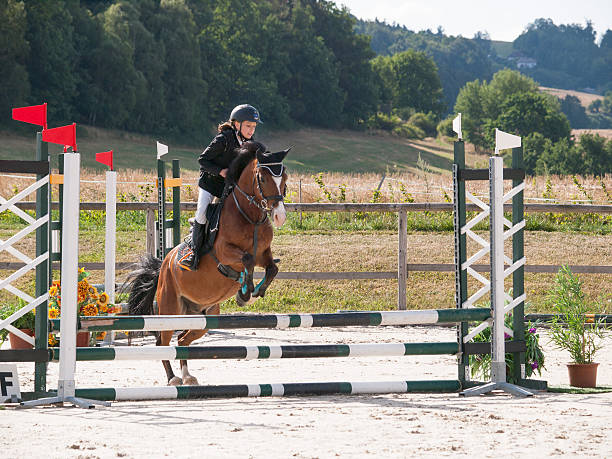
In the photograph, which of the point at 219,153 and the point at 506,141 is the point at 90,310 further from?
the point at 506,141

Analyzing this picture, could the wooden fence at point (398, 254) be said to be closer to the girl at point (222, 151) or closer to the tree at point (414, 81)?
the girl at point (222, 151)

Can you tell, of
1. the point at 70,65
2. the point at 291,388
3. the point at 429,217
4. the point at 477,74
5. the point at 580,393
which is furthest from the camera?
the point at 477,74

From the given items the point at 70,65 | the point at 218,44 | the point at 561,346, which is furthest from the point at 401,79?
the point at 561,346

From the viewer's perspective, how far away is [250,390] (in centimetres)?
468

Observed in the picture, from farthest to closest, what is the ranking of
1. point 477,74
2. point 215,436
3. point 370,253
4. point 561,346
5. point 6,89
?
point 477,74
point 6,89
point 370,253
point 561,346
point 215,436

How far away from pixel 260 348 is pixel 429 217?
30.2ft

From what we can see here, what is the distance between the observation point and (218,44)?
54062 millimetres

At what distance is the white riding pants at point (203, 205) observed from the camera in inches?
222

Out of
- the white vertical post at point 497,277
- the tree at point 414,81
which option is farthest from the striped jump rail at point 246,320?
the tree at point 414,81

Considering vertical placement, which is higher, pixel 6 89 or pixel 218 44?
pixel 218 44

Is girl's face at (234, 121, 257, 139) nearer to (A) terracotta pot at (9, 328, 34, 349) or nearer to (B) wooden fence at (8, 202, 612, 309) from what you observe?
(A) terracotta pot at (9, 328, 34, 349)

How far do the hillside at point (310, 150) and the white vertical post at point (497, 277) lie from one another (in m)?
28.9

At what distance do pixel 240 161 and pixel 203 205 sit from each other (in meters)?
0.55

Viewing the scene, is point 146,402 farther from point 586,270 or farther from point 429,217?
point 429,217
